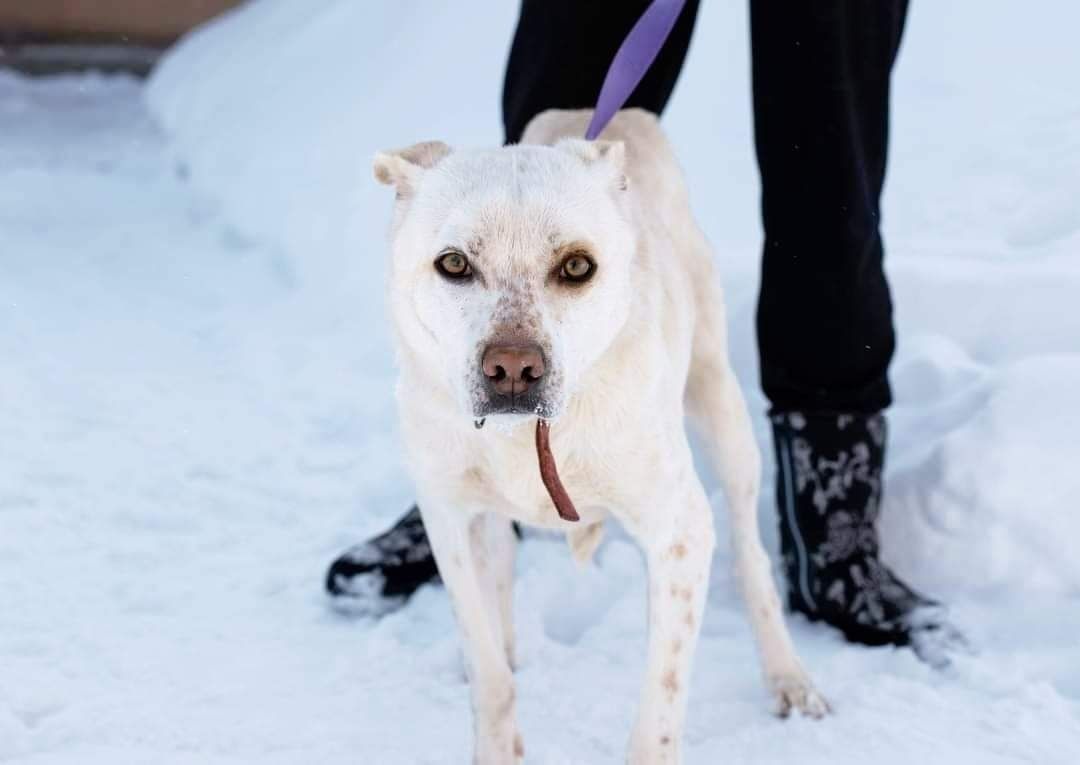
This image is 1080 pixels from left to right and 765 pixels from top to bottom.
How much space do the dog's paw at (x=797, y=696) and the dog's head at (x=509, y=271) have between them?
2.73 feet

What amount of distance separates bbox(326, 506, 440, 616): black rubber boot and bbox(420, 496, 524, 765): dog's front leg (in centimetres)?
65

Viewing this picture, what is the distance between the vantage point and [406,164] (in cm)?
215

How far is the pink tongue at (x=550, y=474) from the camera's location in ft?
6.84

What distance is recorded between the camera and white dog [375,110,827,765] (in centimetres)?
197

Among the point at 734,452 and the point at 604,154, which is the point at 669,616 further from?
the point at 604,154

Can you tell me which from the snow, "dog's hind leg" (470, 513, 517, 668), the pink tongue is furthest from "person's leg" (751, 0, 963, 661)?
the pink tongue

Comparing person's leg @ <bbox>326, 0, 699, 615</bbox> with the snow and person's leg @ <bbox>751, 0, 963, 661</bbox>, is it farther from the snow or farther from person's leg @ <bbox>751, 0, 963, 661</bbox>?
person's leg @ <bbox>751, 0, 963, 661</bbox>

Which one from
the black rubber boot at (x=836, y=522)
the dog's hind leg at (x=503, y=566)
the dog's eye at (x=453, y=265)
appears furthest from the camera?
the black rubber boot at (x=836, y=522)

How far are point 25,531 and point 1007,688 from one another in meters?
2.19

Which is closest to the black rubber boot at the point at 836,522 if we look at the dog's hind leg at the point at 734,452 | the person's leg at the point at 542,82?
the dog's hind leg at the point at 734,452

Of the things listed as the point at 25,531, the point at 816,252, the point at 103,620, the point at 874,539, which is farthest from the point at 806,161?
the point at 25,531

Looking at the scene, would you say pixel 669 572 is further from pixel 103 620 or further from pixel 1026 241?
pixel 1026 241

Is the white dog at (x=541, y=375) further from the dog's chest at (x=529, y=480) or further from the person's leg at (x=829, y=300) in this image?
the person's leg at (x=829, y=300)

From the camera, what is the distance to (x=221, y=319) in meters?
5.05
